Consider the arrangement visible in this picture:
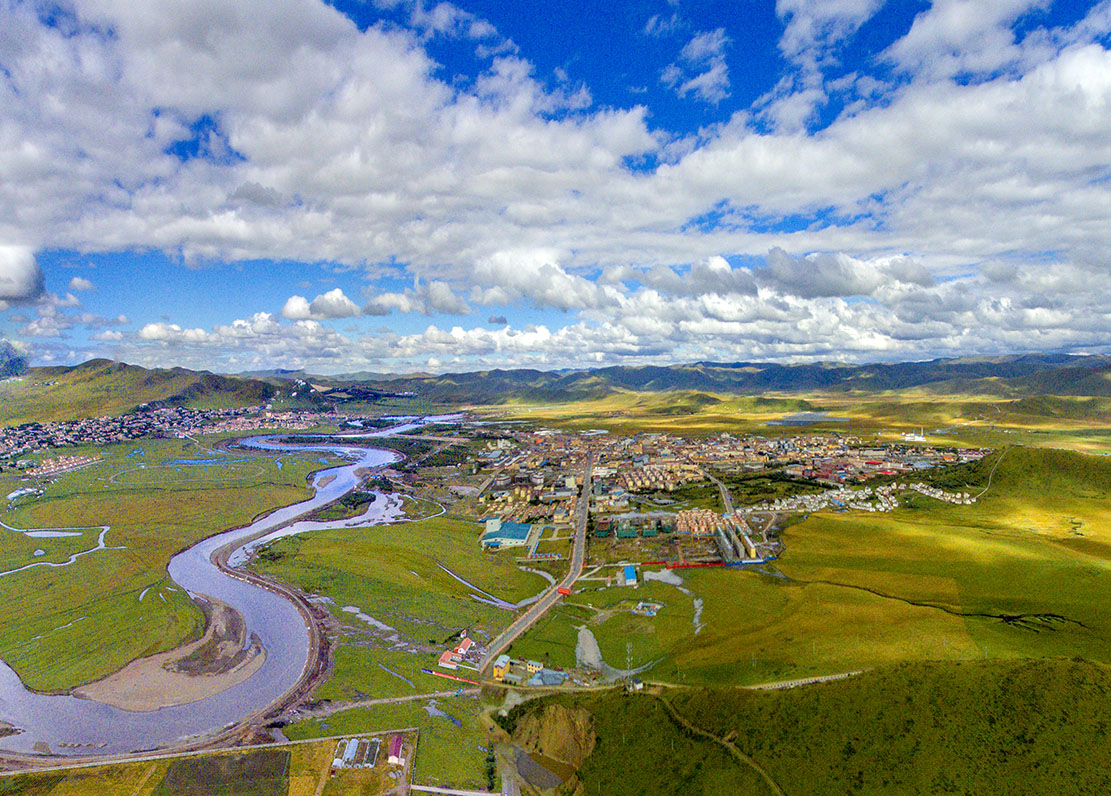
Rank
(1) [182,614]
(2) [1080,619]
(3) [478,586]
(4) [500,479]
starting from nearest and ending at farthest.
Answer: (2) [1080,619] → (1) [182,614] → (3) [478,586] → (4) [500,479]

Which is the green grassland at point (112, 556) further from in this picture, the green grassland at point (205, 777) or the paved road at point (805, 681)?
the paved road at point (805, 681)

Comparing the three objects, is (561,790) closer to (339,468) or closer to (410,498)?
(410,498)

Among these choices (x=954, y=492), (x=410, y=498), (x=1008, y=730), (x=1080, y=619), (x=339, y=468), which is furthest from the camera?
(x=339, y=468)

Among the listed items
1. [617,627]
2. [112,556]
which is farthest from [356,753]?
[112,556]

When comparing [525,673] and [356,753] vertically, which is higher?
[356,753]

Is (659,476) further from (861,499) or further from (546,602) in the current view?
(546,602)

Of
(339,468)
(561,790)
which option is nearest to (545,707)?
(561,790)

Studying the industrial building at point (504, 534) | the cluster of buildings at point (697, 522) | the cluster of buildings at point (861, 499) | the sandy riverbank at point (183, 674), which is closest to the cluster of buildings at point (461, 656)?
the sandy riverbank at point (183, 674)
